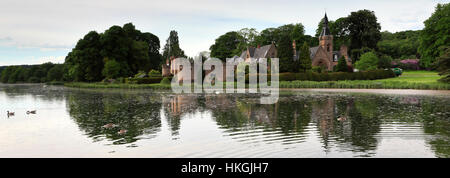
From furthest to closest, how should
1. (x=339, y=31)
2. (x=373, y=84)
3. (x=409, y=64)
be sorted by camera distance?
(x=339, y=31) < (x=409, y=64) < (x=373, y=84)

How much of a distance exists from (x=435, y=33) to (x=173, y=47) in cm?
4978

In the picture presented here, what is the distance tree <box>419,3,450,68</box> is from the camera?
156 ft

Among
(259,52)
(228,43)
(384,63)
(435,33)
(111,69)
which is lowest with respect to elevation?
(111,69)

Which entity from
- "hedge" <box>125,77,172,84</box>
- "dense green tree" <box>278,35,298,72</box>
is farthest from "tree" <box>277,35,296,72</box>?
"hedge" <box>125,77,172,84</box>

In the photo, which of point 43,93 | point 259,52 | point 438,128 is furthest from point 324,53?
point 438,128

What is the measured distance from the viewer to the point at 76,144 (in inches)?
440

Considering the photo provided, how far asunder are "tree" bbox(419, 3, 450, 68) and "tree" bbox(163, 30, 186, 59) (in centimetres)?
4550

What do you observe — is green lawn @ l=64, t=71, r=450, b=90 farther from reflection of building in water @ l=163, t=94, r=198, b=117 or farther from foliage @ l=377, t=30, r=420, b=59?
foliage @ l=377, t=30, r=420, b=59

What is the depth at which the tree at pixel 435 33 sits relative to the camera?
156ft

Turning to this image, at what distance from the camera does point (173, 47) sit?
74688 mm

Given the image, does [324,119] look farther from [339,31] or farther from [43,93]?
[339,31]

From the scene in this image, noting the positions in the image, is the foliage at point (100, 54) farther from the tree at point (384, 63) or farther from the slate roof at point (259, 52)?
the tree at point (384, 63)
